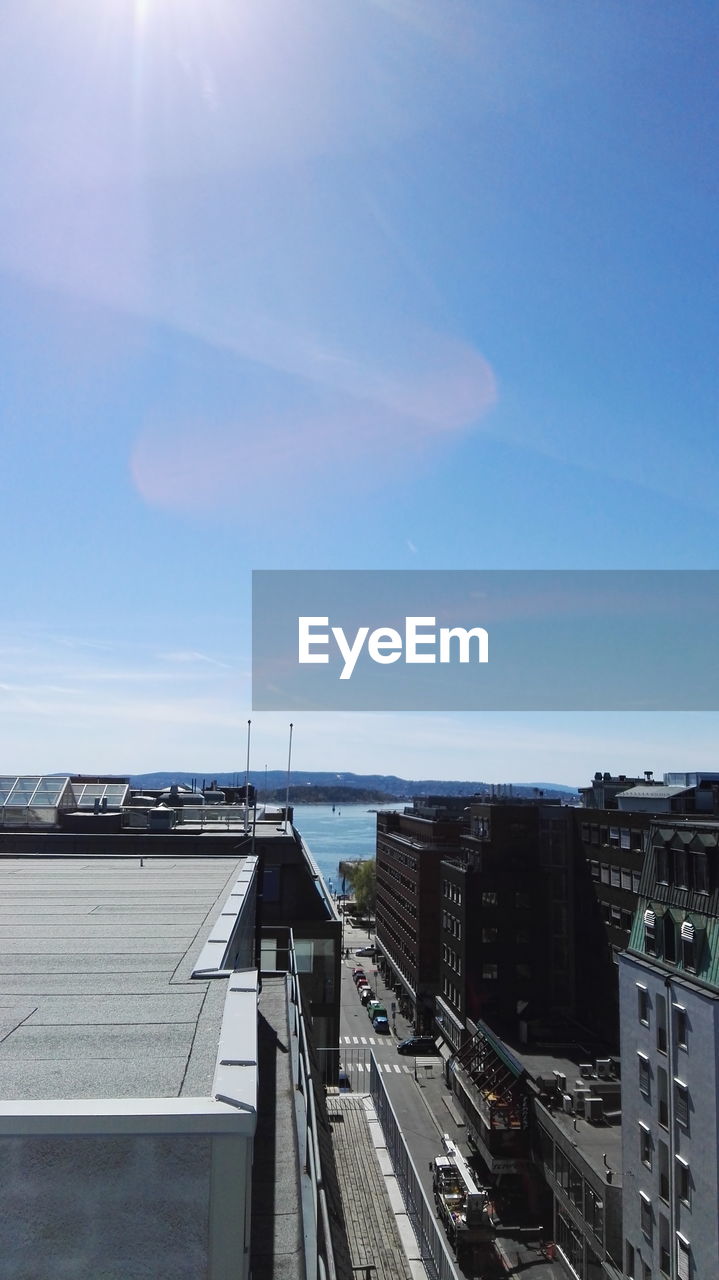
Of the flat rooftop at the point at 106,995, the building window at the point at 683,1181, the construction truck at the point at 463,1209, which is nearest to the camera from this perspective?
the flat rooftop at the point at 106,995

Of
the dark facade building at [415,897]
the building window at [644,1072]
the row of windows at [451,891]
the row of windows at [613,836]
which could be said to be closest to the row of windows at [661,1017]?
the building window at [644,1072]

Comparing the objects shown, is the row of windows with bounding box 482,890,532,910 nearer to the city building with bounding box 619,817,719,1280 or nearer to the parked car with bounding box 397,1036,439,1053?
the parked car with bounding box 397,1036,439,1053

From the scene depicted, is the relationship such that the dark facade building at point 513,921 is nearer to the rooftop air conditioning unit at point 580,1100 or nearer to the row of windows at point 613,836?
the row of windows at point 613,836

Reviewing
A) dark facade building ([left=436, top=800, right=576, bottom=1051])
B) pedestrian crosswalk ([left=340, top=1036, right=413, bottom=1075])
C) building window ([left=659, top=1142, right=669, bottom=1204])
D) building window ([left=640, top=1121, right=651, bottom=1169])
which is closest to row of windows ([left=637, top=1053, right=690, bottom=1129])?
building window ([left=659, top=1142, right=669, bottom=1204])

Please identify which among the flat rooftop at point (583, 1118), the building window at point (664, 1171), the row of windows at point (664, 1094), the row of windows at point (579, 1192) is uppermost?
the row of windows at point (664, 1094)

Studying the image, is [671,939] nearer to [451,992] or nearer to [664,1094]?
[664,1094]

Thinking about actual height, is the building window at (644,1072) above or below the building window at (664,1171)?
above

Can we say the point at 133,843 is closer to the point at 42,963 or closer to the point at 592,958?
the point at 42,963
